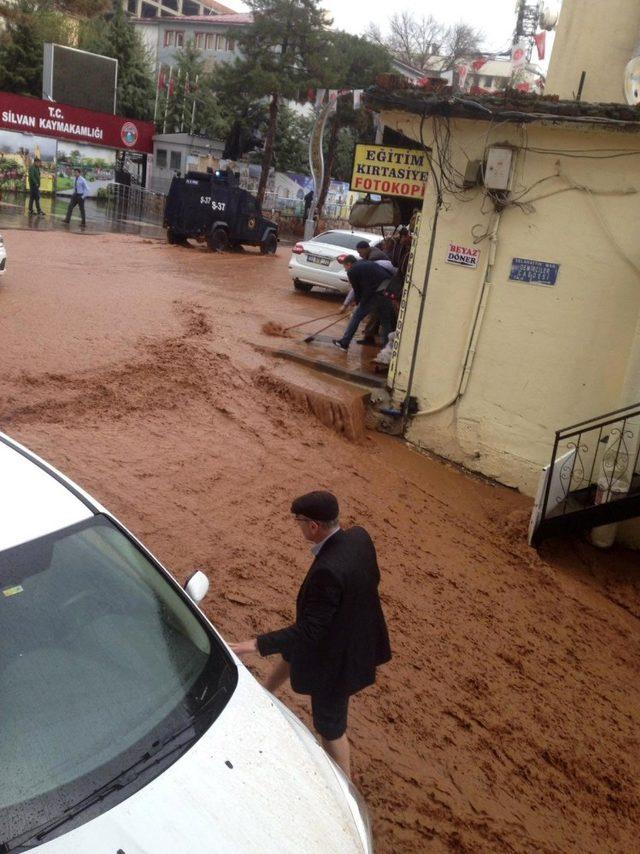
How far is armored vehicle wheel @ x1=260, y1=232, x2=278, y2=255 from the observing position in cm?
2480

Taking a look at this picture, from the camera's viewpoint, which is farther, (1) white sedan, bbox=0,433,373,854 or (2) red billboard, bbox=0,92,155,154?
(2) red billboard, bbox=0,92,155,154

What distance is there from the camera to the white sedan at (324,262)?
17.2 m

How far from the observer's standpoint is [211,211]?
22.8m

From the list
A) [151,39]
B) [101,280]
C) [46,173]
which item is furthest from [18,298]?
[151,39]

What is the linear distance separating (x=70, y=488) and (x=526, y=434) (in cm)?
710

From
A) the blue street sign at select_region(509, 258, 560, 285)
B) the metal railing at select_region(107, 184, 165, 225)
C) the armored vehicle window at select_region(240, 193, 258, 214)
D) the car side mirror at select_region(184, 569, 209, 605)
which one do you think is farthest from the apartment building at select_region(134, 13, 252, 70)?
the car side mirror at select_region(184, 569, 209, 605)

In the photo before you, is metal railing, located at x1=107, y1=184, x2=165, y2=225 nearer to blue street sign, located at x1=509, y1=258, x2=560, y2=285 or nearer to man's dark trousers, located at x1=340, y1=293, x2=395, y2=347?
man's dark trousers, located at x1=340, y1=293, x2=395, y2=347

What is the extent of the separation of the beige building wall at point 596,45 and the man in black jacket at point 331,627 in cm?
1053

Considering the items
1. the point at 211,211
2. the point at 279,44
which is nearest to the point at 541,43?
the point at 211,211

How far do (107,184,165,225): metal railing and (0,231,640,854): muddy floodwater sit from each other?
888 inches

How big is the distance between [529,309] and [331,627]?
653 cm

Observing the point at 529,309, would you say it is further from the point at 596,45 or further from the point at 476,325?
the point at 596,45

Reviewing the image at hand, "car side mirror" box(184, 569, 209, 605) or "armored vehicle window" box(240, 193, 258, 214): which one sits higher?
"armored vehicle window" box(240, 193, 258, 214)

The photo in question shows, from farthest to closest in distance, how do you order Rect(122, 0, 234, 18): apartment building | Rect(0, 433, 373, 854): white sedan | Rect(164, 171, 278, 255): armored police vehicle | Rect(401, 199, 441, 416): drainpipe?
1. Rect(122, 0, 234, 18): apartment building
2. Rect(164, 171, 278, 255): armored police vehicle
3. Rect(401, 199, 441, 416): drainpipe
4. Rect(0, 433, 373, 854): white sedan
